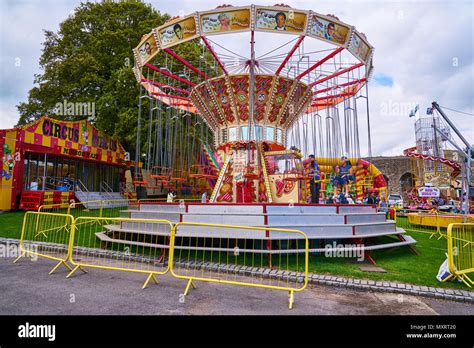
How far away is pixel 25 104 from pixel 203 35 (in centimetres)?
2250

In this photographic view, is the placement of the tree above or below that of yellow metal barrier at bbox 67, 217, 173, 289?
above

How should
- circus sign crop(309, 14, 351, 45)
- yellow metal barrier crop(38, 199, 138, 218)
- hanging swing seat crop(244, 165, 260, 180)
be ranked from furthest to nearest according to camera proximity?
yellow metal barrier crop(38, 199, 138, 218)
hanging swing seat crop(244, 165, 260, 180)
circus sign crop(309, 14, 351, 45)

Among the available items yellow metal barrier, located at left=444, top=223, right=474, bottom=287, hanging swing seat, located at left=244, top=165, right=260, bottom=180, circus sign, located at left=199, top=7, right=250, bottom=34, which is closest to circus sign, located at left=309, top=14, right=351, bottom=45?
circus sign, located at left=199, top=7, right=250, bottom=34

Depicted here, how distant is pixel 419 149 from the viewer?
33.9 metres

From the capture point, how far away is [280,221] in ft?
24.2

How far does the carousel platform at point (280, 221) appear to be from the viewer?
721 centimetres

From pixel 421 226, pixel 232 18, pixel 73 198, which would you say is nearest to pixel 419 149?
pixel 421 226

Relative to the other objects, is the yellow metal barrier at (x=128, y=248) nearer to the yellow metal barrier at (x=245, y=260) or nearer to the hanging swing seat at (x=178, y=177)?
the yellow metal barrier at (x=245, y=260)

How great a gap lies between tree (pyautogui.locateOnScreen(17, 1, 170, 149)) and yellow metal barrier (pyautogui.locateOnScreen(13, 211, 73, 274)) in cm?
1023

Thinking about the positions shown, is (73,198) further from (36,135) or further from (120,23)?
(120,23)

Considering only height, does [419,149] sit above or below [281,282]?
above

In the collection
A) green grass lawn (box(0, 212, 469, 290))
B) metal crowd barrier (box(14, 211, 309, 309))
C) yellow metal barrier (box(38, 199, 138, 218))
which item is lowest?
green grass lawn (box(0, 212, 469, 290))

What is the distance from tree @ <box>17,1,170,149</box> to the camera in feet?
69.7

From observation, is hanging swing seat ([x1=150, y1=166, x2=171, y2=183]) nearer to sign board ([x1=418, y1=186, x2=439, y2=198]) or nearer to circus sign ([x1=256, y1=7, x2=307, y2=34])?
circus sign ([x1=256, y1=7, x2=307, y2=34])
